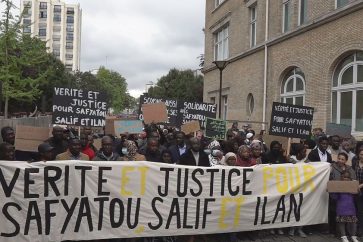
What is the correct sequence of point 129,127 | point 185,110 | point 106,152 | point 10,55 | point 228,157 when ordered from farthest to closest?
1. point 10,55
2. point 185,110
3. point 129,127
4. point 228,157
5. point 106,152

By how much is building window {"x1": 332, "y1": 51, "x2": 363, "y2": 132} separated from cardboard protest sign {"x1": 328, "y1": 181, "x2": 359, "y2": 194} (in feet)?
24.3

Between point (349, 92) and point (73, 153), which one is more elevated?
point (349, 92)

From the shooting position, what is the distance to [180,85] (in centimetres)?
5684

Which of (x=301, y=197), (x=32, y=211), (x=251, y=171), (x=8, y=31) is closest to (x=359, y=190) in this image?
(x=301, y=197)

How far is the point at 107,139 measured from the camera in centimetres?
671

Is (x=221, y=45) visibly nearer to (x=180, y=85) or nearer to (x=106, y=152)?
(x=106, y=152)

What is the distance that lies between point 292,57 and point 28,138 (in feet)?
40.0

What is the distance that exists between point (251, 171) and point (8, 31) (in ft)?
54.5

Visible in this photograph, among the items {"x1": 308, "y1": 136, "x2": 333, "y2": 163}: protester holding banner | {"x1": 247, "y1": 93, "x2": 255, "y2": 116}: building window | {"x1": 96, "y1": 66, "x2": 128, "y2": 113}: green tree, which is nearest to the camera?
{"x1": 308, "y1": 136, "x2": 333, "y2": 163}: protester holding banner

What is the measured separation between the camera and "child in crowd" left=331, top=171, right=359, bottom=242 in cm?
691

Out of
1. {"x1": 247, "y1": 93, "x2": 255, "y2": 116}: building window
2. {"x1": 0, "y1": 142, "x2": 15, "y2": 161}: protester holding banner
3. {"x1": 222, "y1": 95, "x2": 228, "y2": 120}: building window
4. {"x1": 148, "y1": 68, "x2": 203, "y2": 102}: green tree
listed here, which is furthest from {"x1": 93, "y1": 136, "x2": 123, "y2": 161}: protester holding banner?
{"x1": 148, "y1": 68, "x2": 203, "y2": 102}: green tree

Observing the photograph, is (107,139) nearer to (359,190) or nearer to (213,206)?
(213,206)

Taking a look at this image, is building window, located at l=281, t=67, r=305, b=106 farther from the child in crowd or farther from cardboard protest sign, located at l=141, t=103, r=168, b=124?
the child in crowd

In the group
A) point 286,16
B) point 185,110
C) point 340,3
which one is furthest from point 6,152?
point 286,16
